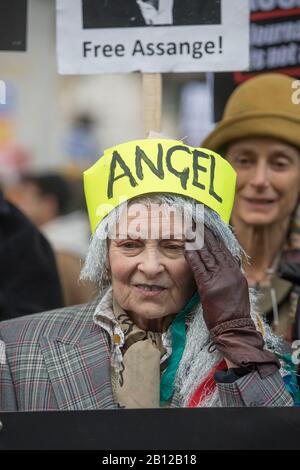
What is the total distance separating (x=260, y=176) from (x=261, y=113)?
0.28 metres

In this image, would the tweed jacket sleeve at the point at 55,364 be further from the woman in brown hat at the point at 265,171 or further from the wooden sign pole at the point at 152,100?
the woman in brown hat at the point at 265,171

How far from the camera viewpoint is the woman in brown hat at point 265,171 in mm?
4117

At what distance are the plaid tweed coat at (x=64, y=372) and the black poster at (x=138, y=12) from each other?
99cm

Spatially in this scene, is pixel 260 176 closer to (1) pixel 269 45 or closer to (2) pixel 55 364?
(1) pixel 269 45

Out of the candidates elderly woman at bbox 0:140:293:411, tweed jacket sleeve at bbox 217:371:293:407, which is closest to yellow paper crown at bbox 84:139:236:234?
elderly woman at bbox 0:140:293:411

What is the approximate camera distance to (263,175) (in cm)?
411

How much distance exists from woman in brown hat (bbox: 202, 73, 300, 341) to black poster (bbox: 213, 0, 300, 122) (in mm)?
54

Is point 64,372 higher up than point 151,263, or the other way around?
point 151,263

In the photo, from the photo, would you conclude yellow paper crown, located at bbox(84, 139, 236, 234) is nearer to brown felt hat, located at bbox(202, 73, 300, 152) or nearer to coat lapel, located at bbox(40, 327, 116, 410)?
coat lapel, located at bbox(40, 327, 116, 410)

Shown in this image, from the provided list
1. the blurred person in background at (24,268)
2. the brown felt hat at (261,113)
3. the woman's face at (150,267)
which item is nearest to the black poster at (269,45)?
the brown felt hat at (261,113)

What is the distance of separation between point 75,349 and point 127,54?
1.06m

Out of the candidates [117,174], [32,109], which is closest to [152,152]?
[117,174]

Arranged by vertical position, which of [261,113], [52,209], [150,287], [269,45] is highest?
[269,45]

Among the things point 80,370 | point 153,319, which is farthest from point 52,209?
point 80,370
